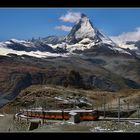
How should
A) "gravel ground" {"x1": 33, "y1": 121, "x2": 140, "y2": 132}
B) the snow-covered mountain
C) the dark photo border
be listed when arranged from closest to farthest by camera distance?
1. the dark photo border
2. "gravel ground" {"x1": 33, "y1": 121, "x2": 140, "y2": 132}
3. the snow-covered mountain

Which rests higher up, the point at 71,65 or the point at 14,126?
the point at 71,65

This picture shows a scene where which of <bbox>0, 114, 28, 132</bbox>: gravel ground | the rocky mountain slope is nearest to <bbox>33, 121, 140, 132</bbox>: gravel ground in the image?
<bbox>0, 114, 28, 132</bbox>: gravel ground

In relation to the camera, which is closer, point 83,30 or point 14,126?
point 14,126

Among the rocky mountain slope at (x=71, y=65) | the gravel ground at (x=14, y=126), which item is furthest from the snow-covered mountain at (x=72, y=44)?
the gravel ground at (x=14, y=126)

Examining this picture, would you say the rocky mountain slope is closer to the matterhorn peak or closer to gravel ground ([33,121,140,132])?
the matterhorn peak
